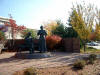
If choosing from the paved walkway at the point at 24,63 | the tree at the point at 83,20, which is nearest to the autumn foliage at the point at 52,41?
the tree at the point at 83,20

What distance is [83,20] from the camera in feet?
54.8

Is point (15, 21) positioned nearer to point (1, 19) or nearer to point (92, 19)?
point (1, 19)

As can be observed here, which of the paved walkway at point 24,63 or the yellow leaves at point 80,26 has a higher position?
the yellow leaves at point 80,26

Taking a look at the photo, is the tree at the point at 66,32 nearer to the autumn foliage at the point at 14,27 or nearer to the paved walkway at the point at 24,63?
the autumn foliage at the point at 14,27

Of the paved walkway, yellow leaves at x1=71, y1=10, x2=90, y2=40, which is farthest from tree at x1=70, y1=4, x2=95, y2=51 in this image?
the paved walkway

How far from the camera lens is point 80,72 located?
6.29m

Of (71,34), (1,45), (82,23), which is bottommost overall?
(1,45)

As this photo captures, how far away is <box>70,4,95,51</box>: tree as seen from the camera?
16422mm

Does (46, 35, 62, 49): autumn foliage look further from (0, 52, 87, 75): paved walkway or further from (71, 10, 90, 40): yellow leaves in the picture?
(0, 52, 87, 75): paved walkway

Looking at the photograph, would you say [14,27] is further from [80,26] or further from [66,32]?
[80,26]

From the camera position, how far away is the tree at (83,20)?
16.4 metres

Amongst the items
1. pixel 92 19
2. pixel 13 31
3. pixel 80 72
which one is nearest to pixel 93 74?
pixel 80 72

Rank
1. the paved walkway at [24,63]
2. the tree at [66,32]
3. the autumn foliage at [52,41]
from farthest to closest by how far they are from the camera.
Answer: the tree at [66,32] → the autumn foliage at [52,41] → the paved walkway at [24,63]

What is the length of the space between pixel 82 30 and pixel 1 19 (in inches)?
683
